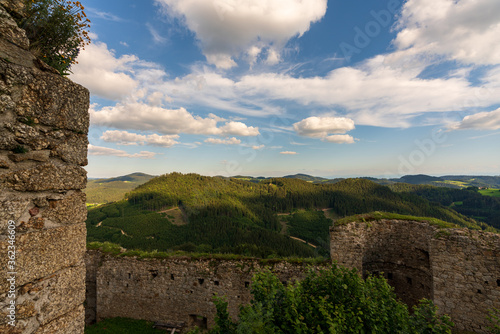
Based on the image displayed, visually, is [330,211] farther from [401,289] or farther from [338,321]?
[338,321]

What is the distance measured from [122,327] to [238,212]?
100120 mm

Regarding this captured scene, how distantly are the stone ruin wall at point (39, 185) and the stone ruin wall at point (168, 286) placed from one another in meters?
A: 8.85

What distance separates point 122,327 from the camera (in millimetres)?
11508

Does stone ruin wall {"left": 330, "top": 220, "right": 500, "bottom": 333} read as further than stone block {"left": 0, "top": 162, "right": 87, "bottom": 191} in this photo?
Yes

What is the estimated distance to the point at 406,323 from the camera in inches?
185

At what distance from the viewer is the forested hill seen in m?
72.2

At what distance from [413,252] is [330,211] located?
410ft

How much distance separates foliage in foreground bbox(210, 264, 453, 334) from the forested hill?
4608cm

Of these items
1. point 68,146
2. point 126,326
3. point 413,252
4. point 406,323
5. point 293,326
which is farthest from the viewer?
point 126,326

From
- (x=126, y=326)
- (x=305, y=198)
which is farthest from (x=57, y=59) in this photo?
(x=305, y=198)

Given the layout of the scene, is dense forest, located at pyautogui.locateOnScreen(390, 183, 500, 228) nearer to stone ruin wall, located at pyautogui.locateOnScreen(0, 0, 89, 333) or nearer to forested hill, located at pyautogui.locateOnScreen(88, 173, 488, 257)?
forested hill, located at pyautogui.locateOnScreen(88, 173, 488, 257)

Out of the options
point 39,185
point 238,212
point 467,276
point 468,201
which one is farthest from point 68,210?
point 468,201

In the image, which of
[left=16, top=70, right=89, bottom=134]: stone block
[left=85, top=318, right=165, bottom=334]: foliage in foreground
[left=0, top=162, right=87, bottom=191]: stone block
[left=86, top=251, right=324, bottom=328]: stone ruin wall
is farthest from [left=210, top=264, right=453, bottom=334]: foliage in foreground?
[left=85, top=318, right=165, bottom=334]: foliage in foreground

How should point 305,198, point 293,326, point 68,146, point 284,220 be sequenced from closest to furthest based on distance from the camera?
point 68,146 → point 293,326 → point 284,220 → point 305,198
